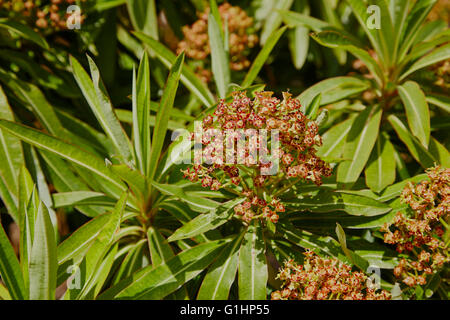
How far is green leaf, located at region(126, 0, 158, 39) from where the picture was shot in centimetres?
201

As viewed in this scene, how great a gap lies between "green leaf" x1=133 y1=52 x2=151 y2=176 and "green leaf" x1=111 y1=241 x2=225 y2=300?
327mm

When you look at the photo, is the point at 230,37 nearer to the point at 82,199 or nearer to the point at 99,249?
the point at 82,199

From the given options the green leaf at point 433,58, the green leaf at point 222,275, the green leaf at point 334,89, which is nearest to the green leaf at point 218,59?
the green leaf at point 334,89

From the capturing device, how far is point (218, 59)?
6.02ft

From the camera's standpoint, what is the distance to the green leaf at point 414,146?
165 centimetres

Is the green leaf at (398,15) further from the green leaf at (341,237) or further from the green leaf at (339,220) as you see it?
the green leaf at (341,237)

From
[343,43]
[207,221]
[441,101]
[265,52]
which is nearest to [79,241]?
[207,221]

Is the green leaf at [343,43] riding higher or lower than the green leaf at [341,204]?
higher

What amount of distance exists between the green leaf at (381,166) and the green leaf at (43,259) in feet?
3.61

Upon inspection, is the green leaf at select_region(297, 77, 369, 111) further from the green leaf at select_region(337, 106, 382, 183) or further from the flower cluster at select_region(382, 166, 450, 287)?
the flower cluster at select_region(382, 166, 450, 287)

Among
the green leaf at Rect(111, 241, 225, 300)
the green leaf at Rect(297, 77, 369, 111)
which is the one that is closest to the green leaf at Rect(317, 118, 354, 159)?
the green leaf at Rect(297, 77, 369, 111)

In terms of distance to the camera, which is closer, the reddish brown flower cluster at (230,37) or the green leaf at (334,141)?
the green leaf at (334,141)

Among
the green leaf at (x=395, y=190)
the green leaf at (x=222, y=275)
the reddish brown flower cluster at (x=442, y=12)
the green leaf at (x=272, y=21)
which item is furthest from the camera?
the reddish brown flower cluster at (x=442, y=12)

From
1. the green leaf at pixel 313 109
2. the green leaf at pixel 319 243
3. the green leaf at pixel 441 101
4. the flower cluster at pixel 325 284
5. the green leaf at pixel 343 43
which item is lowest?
the flower cluster at pixel 325 284
